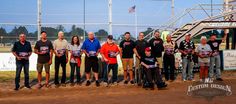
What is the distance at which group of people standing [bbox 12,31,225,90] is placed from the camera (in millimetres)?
14680

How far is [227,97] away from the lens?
1232 centimetres

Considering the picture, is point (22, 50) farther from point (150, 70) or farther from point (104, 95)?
point (150, 70)

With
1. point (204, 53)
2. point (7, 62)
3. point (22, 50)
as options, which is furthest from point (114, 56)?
point (7, 62)

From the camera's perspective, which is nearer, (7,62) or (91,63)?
(91,63)

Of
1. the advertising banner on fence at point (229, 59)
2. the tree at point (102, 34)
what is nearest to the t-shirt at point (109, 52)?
the tree at point (102, 34)

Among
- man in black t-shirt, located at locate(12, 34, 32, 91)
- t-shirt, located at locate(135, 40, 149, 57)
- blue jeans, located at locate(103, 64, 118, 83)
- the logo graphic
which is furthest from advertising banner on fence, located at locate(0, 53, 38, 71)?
the logo graphic

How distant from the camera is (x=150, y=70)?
47.6 ft

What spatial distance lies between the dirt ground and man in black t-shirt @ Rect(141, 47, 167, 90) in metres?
0.24

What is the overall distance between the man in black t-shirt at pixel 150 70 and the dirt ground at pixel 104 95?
245 mm

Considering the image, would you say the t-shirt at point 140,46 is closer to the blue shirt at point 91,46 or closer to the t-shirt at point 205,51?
the blue shirt at point 91,46

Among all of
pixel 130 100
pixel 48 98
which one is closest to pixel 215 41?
pixel 130 100

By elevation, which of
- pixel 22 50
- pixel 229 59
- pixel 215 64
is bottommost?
pixel 215 64

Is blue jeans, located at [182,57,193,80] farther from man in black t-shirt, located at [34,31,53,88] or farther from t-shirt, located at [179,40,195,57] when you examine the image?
man in black t-shirt, located at [34,31,53,88]

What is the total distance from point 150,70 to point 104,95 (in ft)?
6.93
